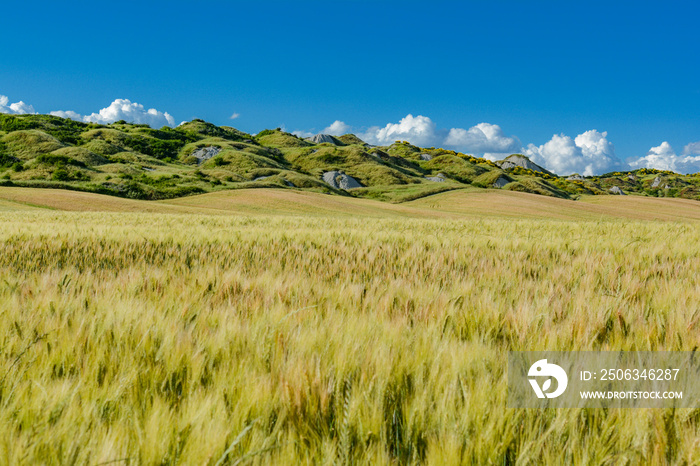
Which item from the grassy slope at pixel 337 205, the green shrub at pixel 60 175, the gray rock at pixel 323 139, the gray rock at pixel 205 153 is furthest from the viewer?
the gray rock at pixel 323 139

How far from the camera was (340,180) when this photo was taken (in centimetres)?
9869

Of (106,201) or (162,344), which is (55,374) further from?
(106,201)

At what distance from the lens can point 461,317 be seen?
7.28ft

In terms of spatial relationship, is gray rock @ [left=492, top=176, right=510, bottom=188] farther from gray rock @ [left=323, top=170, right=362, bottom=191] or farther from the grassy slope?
gray rock @ [left=323, top=170, right=362, bottom=191]

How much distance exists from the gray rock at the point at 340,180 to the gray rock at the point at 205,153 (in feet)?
112

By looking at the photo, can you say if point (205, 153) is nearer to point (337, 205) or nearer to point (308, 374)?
point (337, 205)

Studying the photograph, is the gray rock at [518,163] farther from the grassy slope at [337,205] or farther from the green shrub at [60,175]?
the green shrub at [60,175]

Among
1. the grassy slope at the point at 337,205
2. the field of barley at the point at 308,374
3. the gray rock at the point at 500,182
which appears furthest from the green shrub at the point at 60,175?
the gray rock at the point at 500,182

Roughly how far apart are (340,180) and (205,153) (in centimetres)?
4135

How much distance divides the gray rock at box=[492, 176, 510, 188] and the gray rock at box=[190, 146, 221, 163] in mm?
79850

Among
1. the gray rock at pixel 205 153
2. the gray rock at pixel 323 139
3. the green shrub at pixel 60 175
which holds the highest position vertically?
the gray rock at pixel 323 139

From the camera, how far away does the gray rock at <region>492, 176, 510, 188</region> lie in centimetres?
11219

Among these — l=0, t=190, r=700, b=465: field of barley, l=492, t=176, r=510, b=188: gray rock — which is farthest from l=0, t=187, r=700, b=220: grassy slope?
l=0, t=190, r=700, b=465: field of barley

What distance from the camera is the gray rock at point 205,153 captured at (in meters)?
Answer: 110
